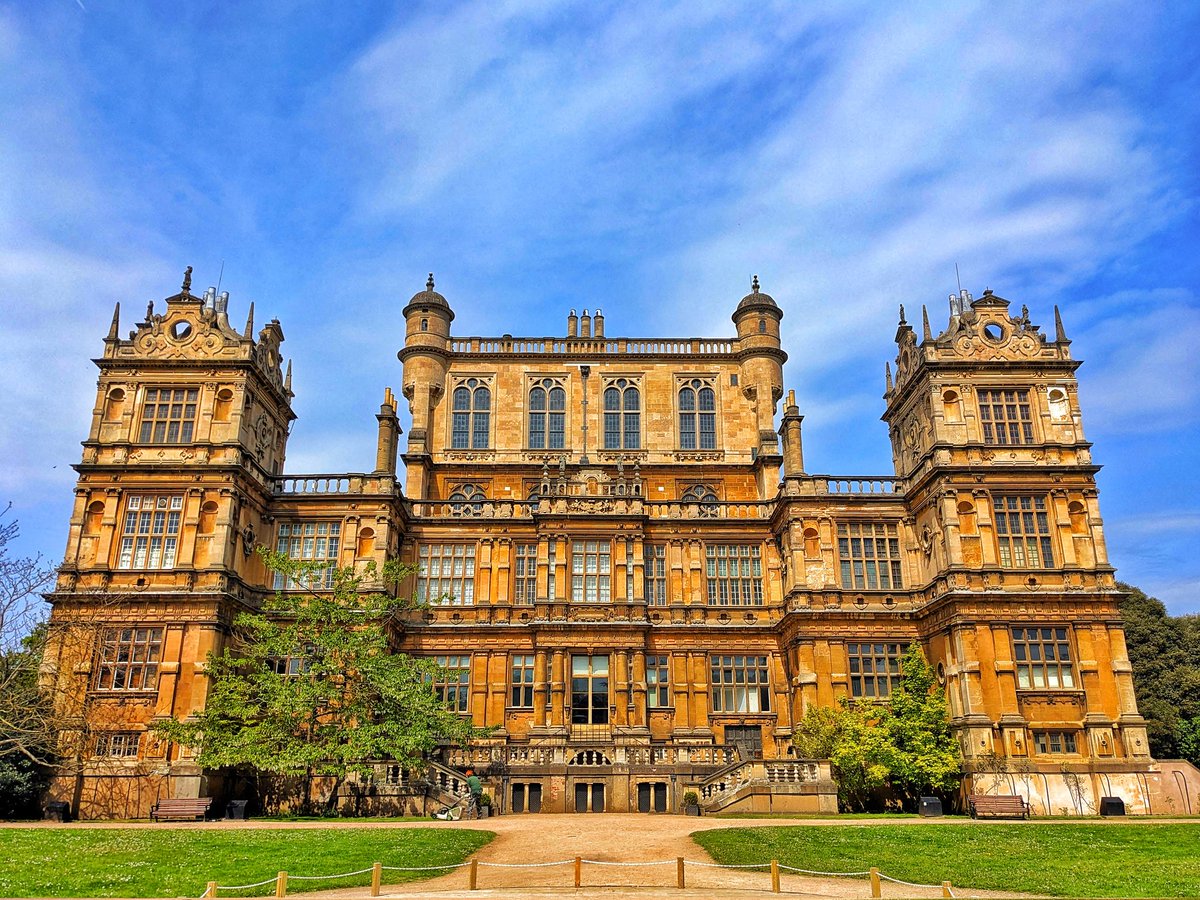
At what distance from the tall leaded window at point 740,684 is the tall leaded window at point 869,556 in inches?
221

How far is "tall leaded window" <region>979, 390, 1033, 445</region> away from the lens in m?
42.2

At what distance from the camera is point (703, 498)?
1959 inches

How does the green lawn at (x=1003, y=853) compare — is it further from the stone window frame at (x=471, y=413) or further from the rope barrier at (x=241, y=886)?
the stone window frame at (x=471, y=413)

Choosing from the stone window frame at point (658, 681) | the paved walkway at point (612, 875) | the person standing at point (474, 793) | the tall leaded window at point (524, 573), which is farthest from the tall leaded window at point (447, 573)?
the paved walkway at point (612, 875)

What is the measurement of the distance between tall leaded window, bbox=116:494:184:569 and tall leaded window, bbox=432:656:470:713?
12362 mm

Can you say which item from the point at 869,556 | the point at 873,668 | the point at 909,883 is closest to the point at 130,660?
the point at 873,668

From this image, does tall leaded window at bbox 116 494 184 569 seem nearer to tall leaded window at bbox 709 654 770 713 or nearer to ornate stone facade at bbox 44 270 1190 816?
ornate stone facade at bbox 44 270 1190 816

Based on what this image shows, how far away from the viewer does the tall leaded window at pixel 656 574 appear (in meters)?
45.2

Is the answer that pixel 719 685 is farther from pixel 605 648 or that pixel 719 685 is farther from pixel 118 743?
pixel 118 743

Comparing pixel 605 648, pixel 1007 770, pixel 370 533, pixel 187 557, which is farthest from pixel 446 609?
pixel 1007 770

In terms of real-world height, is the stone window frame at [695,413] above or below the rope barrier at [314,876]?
above

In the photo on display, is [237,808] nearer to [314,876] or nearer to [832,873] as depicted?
[314,876]

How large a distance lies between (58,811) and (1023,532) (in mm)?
38878

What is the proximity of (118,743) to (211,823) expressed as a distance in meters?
8.40
